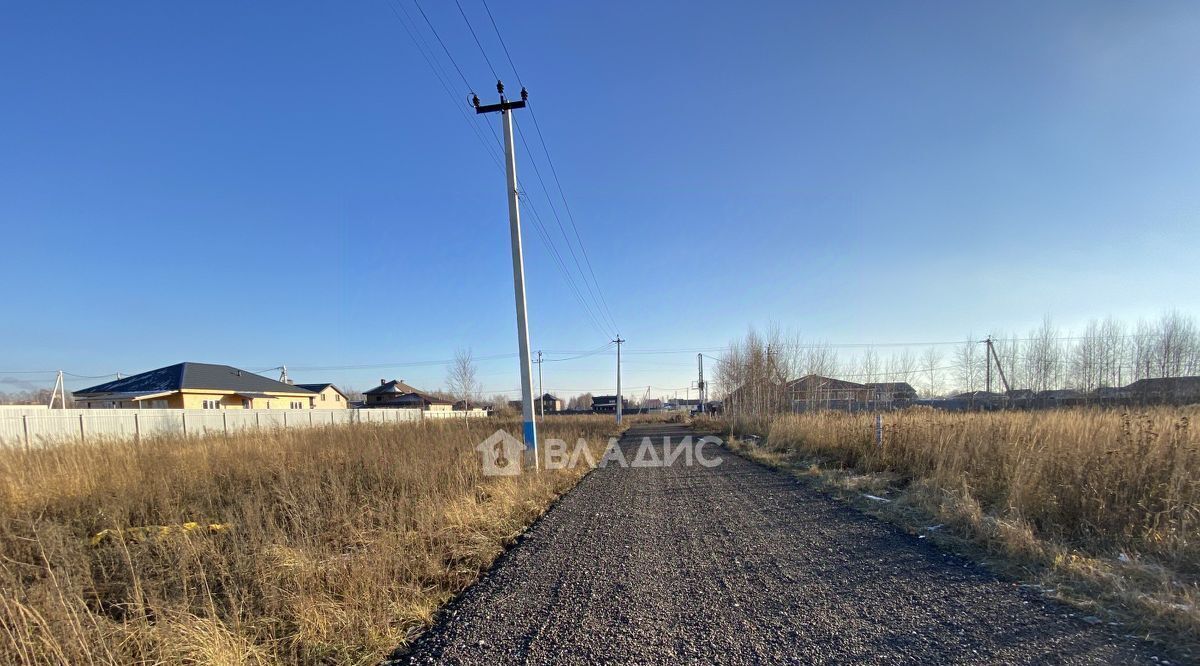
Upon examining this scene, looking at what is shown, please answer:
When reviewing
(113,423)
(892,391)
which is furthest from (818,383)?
(113,423)

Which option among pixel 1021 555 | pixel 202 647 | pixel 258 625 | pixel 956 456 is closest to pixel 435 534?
pixel 258 625

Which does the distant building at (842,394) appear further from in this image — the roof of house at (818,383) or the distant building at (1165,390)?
the distant building at (1165,390)

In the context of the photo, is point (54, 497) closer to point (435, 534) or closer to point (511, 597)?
point (435, 534)

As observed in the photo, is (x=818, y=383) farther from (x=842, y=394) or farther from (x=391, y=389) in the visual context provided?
(x=391, y=389)

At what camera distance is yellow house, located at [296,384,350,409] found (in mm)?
49631

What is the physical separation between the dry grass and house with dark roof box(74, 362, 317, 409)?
93.7 ft

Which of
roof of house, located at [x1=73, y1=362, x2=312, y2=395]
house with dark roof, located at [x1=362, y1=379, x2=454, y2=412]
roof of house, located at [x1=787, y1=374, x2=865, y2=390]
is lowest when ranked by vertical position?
house with dark roof, located at [x1=362, y1=379, x2=454, y2=412]

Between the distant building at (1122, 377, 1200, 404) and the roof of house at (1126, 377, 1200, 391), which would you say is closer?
the distant building at (1122, 377, 1200, 404)

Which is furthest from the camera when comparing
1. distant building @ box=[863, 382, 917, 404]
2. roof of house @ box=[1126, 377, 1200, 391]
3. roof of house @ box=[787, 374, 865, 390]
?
roof of house @ box=[787, 374, 865, 390]

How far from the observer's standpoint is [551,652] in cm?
271

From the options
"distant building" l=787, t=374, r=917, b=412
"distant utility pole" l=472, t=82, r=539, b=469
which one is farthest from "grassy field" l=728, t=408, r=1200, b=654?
"distant building" l=787, t=374, r=917, b=412

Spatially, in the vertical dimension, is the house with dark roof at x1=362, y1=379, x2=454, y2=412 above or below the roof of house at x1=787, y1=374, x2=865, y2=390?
below

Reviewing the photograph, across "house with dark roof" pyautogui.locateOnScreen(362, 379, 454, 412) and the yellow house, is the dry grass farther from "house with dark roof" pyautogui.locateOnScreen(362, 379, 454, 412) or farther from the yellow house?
"house with dark roof" pyautogui.locateOnScreen(362, 379, 454, 412)

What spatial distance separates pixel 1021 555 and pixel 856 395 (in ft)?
51.4
